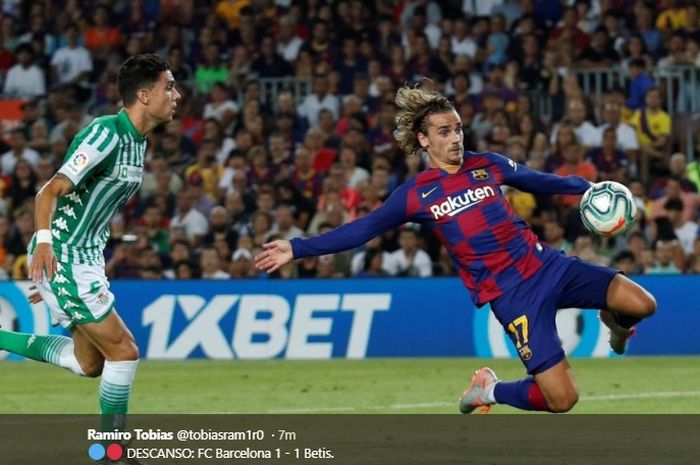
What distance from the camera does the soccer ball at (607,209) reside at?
9461 millimetres

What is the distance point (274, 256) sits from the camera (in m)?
9.02

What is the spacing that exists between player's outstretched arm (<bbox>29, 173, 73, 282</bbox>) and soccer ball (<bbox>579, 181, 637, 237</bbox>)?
9.95 ft

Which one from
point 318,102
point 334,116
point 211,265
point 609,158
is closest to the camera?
point 211,265

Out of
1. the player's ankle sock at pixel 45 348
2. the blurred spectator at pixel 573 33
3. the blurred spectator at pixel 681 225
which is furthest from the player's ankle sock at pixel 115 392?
the blurred spectator at pixel 573 33

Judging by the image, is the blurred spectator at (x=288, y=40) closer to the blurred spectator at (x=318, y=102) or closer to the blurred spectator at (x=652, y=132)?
the blurred spectator at (x=318, y=102)

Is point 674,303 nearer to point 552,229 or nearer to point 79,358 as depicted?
point 552,229

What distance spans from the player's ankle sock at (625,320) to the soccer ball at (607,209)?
0.55 m

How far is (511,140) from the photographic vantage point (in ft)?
63.2

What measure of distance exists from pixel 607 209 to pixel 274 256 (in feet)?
6.56

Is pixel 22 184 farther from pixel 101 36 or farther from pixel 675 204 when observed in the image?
pixel 675 204
